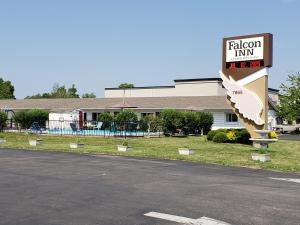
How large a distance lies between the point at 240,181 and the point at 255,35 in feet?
47.6

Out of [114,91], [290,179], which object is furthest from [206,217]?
[114,91]

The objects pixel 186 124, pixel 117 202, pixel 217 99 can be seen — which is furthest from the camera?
pixel 217 99

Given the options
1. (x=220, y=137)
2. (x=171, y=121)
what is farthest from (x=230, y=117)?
(x=220, y=137)

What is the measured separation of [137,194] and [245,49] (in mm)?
17543

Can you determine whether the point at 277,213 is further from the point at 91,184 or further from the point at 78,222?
the point at 91,184

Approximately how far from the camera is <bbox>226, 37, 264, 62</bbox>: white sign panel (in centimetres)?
2507

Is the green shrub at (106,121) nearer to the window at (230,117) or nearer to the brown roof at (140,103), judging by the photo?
the brown roof at (140,103)

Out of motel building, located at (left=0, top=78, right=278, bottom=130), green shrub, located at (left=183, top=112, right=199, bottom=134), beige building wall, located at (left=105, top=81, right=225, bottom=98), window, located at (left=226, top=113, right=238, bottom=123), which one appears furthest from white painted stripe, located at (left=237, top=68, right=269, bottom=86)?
beige building wall, located at (left=105, top=81, right=225, bottom=98)

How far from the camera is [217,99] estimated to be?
167 ft

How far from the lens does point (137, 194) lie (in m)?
10.1

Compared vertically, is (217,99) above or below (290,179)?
above

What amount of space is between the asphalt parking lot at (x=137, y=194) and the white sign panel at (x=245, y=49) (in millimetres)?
10924

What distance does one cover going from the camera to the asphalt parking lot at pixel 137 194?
791 centimetres

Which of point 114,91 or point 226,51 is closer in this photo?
point 226,51
